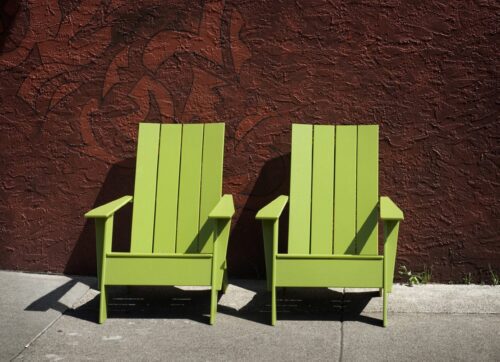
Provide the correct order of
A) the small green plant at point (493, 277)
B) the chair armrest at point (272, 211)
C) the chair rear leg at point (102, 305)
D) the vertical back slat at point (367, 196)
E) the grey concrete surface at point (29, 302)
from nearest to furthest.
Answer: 1. the grey concrete surface at point (29, 302)
2. the chair armrest at point (272, 211)
3. the chair rear leg at point (102, 305)
4. the vertical back slat at point (367, 196)
5. the small green plant at point (493, 277)

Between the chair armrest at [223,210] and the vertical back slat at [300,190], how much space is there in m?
0.39

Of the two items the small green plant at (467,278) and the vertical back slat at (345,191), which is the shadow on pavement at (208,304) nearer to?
the vertical back slat at (345,191)

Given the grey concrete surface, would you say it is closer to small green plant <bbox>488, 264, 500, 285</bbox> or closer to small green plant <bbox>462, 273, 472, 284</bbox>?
small green plant <bbox>462, 273, 472, 284</bbox>

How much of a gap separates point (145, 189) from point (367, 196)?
4.19 ft

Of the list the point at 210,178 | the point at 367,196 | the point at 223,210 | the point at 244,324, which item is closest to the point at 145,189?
the point at 210,178

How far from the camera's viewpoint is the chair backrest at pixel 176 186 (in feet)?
12.8

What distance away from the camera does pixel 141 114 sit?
4270mm

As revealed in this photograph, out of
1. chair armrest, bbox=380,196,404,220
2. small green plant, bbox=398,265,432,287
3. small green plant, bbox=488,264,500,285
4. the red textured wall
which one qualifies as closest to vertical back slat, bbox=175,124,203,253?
the red textured wall

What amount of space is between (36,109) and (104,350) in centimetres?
188

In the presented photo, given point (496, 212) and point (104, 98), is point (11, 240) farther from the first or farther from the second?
point (496, 212)

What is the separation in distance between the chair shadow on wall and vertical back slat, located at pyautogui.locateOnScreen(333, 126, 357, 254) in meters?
0.33

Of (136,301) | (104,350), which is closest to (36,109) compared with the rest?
(136,301)

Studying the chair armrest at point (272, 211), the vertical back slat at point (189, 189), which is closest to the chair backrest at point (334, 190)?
the chair armrest at point (272, 211)

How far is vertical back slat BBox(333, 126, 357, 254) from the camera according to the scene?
12.6ft
